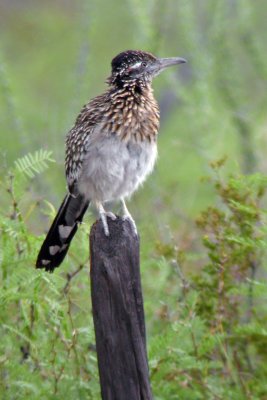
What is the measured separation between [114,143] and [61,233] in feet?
2.30

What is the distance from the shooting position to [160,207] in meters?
11.1

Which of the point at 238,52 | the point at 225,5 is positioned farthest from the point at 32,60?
the point at 225,5

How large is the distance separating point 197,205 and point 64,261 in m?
10.7

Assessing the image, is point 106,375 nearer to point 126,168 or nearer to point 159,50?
point 126,168

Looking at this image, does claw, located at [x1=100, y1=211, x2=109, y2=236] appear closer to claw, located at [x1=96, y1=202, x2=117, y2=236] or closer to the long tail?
claw, located at [x1=96, y1=202, x2=117, y2=236]

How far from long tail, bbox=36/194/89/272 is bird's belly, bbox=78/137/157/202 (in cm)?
14

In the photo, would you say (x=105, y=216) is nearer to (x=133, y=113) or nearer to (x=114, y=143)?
(x=114, y=143)

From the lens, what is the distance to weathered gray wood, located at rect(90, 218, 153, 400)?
5160mm

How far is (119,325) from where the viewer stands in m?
5.17

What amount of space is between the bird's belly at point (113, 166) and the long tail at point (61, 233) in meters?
0.14

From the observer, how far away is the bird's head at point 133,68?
7.03 m

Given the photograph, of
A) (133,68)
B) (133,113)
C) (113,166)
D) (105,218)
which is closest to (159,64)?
(133,68)

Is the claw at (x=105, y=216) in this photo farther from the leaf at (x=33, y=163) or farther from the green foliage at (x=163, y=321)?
the leaf at (x=33, y=163)

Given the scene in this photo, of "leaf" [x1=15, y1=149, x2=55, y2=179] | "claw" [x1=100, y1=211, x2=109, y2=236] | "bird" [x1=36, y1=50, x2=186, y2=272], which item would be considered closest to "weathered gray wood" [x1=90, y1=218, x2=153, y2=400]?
"claw" [x1=100, y1=211, x2=109, y2=236]
